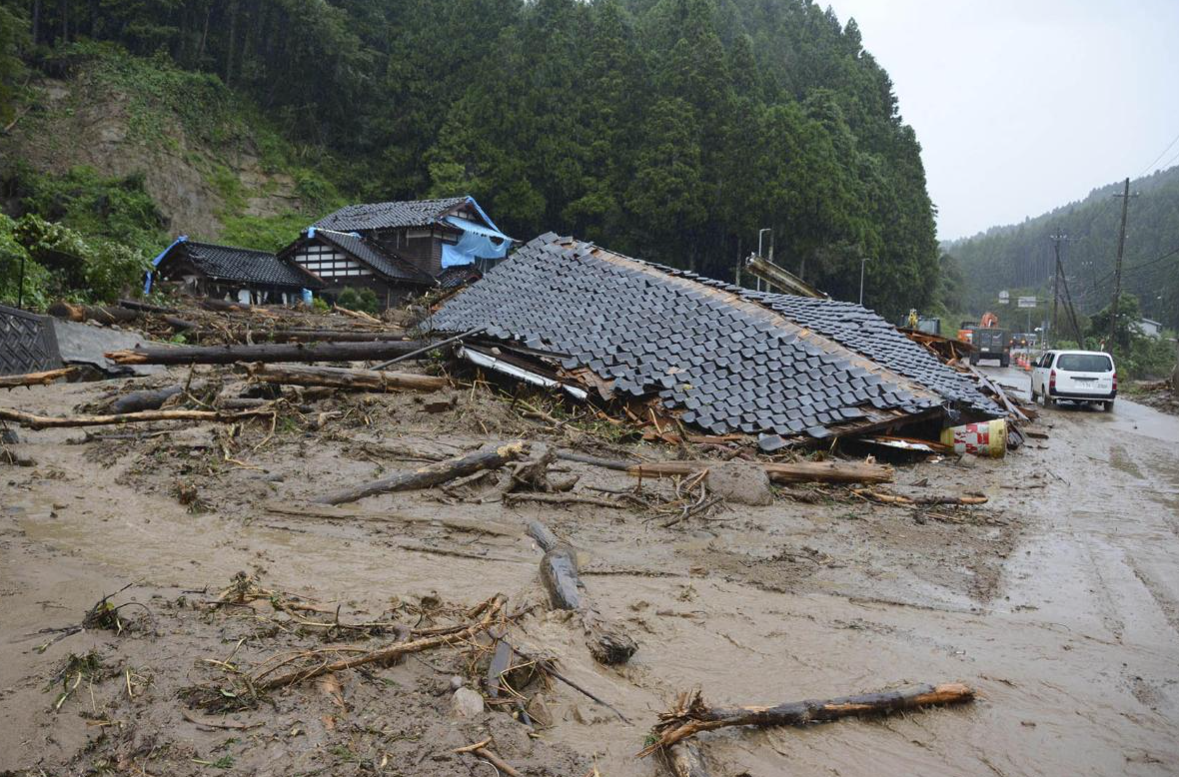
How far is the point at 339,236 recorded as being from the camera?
111 ft

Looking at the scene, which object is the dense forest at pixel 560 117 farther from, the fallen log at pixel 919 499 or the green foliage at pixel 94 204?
the fallen log at pixel 919 499

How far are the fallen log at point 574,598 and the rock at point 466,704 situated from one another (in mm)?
776

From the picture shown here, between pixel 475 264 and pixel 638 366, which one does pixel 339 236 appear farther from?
pixel 638 366

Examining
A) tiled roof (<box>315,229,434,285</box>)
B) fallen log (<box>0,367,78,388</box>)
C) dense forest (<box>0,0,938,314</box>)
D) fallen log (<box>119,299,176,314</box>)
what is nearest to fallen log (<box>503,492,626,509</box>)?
fallen log (<box>0,367,78,388</box>)

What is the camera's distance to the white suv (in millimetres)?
19422

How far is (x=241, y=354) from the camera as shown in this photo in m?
11.1

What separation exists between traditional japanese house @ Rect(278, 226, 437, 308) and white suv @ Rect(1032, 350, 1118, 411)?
971 inches

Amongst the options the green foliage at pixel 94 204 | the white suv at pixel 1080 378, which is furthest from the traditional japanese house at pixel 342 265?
the white suv at pixel 1080 378

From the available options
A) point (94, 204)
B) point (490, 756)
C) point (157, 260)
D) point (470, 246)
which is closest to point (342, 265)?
point (470, 246)

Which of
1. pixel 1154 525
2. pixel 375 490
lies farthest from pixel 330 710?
pixel 1154 525

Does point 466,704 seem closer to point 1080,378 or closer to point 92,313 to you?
point 92,313

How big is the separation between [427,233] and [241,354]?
25775 mm

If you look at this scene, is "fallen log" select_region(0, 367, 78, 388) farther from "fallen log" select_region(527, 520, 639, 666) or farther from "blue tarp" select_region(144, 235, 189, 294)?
"blue tarp" select_region(144, 235, 189, 294)

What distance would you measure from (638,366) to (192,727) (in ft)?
30.9
